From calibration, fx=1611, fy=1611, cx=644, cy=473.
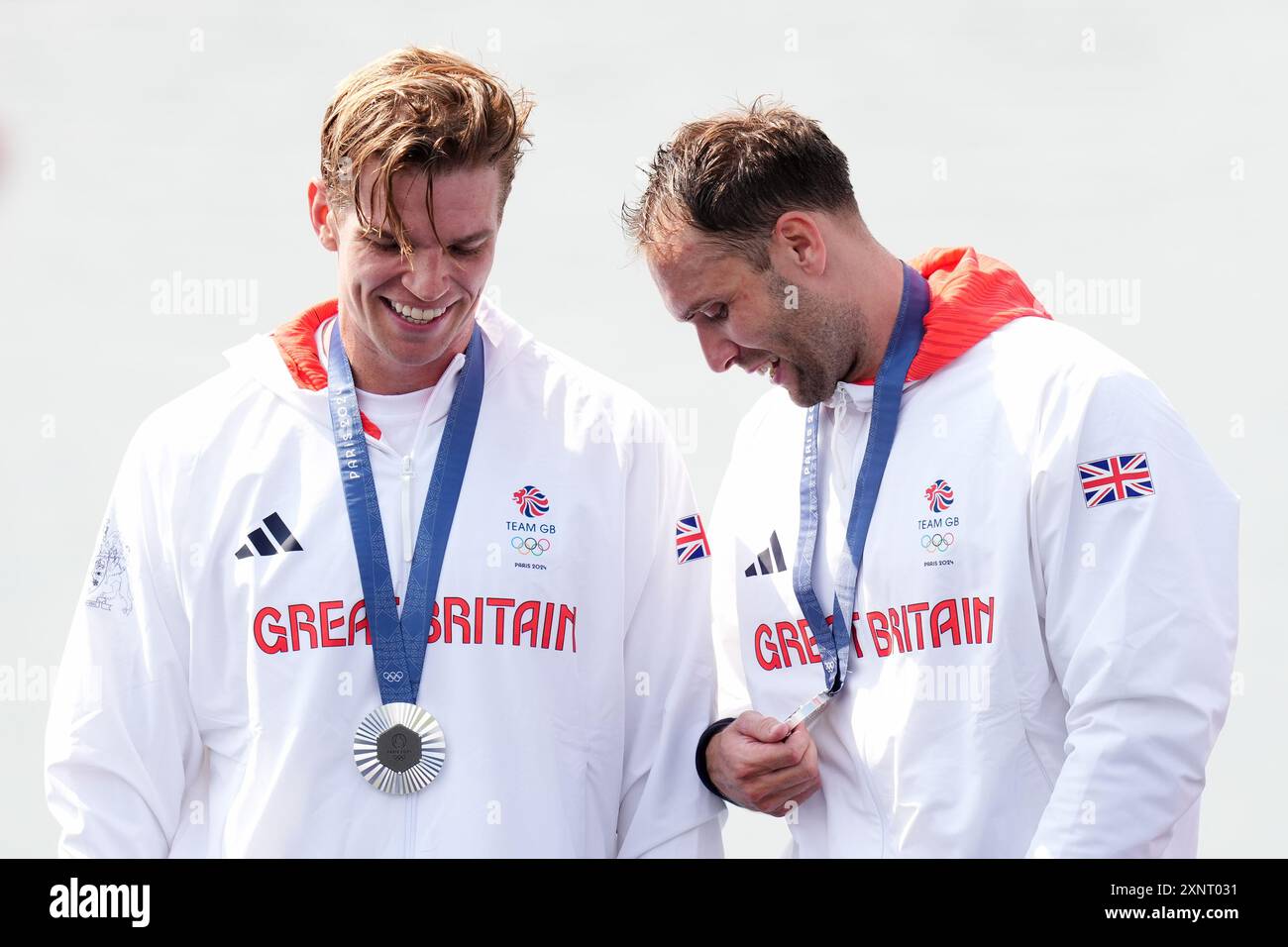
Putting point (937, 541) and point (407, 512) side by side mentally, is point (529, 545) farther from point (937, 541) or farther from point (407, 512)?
point (937, 541)

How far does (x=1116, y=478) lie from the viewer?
2752 mm

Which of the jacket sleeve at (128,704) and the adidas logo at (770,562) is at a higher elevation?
the adidas logo at (770,562)

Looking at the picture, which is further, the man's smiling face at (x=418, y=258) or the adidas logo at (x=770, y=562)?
the adidas logo at (x=770, y=562)

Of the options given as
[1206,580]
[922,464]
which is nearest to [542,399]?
[922,464]

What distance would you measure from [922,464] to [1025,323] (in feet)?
1.13

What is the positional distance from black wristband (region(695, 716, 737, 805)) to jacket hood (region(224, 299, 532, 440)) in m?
0.84

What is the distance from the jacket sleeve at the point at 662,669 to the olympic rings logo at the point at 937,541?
57cm

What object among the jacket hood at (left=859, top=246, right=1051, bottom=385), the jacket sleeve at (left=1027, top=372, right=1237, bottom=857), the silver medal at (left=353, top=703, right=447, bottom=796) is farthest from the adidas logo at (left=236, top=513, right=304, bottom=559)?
the jacket sleeve at (left=1027, top=372, right=1237, bottom=857)

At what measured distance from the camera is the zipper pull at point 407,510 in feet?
10.2

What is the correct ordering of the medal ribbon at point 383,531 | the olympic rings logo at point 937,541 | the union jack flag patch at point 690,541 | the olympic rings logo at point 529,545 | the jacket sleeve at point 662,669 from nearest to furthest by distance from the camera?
the olympic rings logo at point 937,541
the medal ribbon at point 383,531
the olympic rings logo at point 529,545
the jacket sleeve at point 662,669
the union jack flag patch at point 690,541

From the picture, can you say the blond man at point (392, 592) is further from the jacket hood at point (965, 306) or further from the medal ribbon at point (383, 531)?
the jacket hood at point (965, 306)

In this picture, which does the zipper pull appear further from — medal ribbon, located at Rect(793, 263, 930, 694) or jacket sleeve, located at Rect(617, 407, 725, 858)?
medal ribbon, located at Rect(793, 263, 930, 694)

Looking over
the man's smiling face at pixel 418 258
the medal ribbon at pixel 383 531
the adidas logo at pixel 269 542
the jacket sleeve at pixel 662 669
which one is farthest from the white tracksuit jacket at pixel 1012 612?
the adidas logo at pixel 269 542

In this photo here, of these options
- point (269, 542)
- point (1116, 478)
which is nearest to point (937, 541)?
point (1116, 478)
